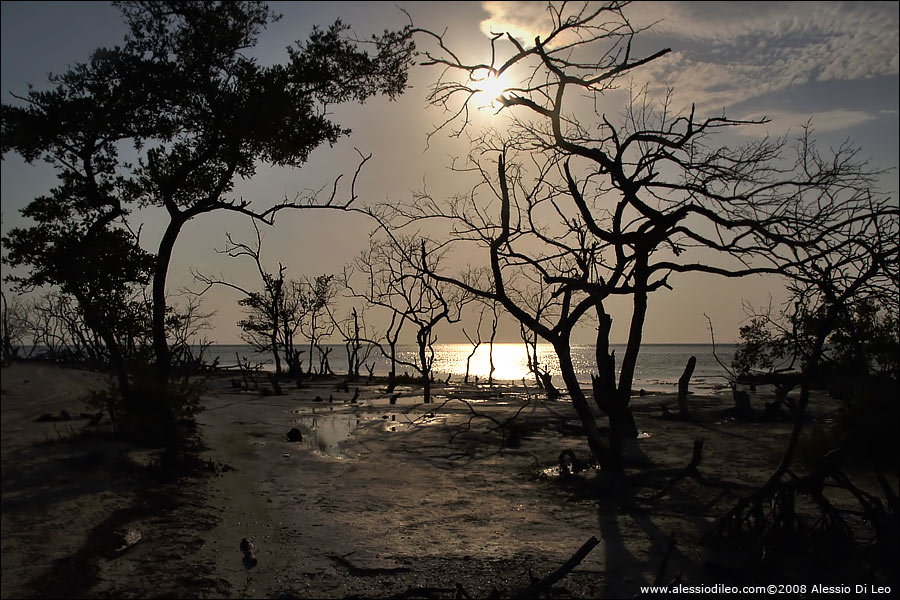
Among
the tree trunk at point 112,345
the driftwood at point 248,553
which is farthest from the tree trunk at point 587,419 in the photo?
the tree trunk at point 112,345

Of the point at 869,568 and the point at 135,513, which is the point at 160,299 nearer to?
the point at 135,513

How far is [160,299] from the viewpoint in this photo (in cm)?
952

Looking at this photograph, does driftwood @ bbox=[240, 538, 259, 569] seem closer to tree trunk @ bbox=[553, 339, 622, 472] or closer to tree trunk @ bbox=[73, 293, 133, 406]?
tree trunk @ bbox=[73, 293, 133, 406]

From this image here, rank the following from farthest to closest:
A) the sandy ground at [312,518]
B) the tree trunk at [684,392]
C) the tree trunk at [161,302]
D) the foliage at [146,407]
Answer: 1. the tree trunk at [684,392]
2. the tree trunk at [161,302]
3. the foliage at [146,407]
4. the sandy ground at [312,518]

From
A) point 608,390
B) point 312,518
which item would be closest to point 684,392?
point 608,390

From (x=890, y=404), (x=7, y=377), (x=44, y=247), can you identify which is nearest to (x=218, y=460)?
(x=44, y=247)

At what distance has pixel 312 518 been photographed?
809cm

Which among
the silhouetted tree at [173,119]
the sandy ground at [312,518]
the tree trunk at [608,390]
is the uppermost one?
the silhouetted tree at [173,119]

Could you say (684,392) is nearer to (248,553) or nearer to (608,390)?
(608,390)

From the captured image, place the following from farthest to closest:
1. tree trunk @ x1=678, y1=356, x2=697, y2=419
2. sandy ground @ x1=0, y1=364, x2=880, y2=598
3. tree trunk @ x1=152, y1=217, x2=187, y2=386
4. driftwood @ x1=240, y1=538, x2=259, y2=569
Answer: tree trunk @ x1=678, y1=356, x2=697, y2=419, tree trunk @ x1=152, y1=217, x2=187, y2=386, driftwood @ x1=240, y1=538, x2=259, y2=569, sandy ground @ x1=0, y1=364, x2=880, y2=598

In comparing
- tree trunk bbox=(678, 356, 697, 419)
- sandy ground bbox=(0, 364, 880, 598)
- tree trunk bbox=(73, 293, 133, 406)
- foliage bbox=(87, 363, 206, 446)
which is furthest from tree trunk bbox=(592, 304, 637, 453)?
tree trunk bbox=(678, 356, 697, 419)

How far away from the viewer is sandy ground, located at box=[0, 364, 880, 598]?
18.7 feet

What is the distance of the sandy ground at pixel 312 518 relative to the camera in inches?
225

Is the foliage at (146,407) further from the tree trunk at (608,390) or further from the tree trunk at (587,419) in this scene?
the tree trunk at (608,390)
